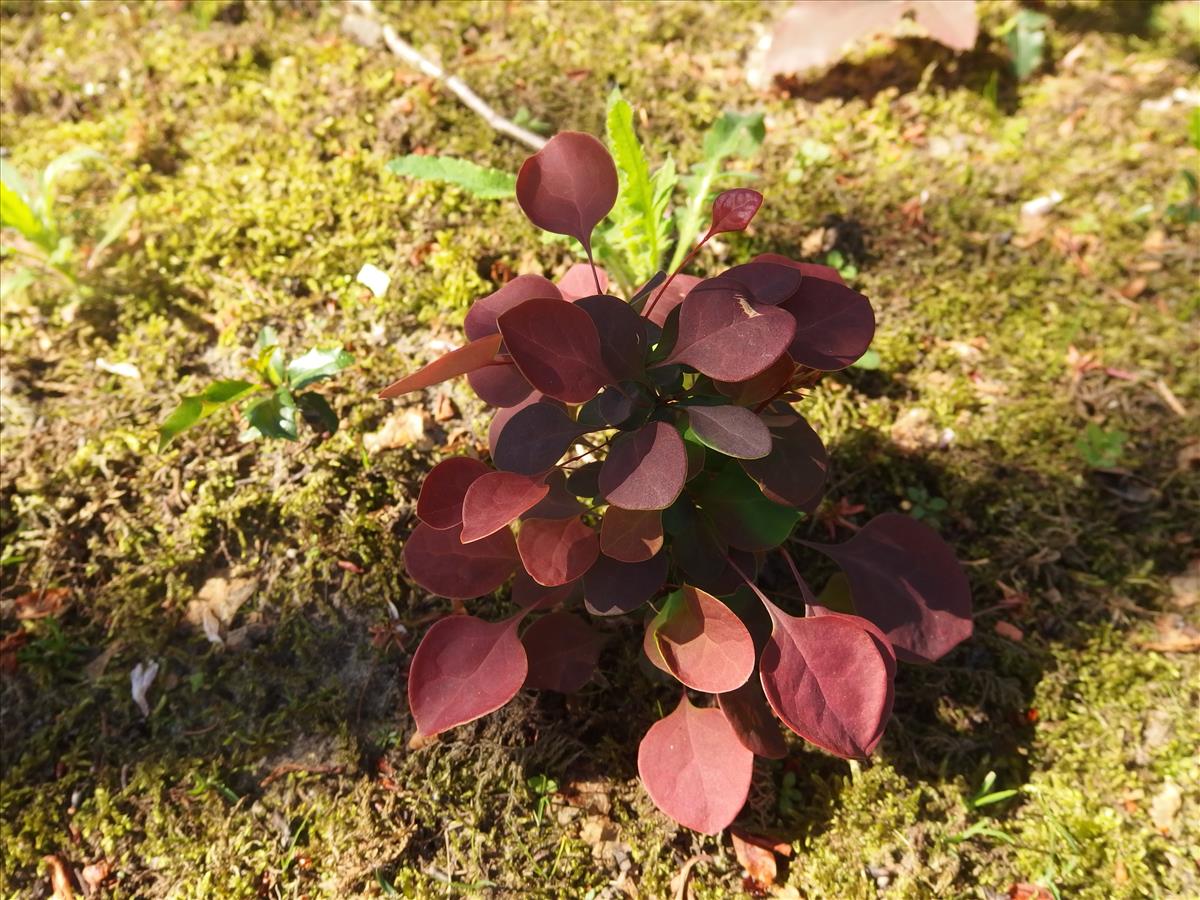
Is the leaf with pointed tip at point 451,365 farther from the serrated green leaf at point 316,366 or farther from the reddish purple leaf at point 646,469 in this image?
the serrated green leaf at point 316,366

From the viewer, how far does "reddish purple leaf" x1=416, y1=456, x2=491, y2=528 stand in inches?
52.7

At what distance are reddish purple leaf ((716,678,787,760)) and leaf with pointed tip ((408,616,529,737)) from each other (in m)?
0.40

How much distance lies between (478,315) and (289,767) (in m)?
1.08

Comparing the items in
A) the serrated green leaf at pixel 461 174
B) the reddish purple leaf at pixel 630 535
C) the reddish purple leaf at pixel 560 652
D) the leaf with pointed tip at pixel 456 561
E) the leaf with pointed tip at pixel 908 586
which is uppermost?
the serrated green leaf at pixel 461 174

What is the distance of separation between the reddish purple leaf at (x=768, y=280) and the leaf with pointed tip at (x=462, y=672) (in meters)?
0.75

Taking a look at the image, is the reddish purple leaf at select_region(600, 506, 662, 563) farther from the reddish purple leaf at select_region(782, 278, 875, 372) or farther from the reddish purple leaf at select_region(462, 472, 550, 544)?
the reddish purple leaf at select_region(782, 278, 875, 372)

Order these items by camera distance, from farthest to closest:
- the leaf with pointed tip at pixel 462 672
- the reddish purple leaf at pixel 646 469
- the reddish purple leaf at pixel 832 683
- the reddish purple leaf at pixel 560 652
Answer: the reddish purple leaf at pixel 560 652 → the leaf with pointed tip at pixel 462 672 → the reddish purple leaf at pixel 832 683 → the reddish purple leaf at pixel 646 469

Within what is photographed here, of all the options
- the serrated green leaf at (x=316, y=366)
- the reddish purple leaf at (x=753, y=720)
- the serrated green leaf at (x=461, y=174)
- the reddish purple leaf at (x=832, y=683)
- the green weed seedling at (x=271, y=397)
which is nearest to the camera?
the reddish purple leaf at (x=832, y=683)

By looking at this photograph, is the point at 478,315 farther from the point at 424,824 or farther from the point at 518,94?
the point at 518,94

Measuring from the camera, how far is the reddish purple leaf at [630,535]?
1.28 m

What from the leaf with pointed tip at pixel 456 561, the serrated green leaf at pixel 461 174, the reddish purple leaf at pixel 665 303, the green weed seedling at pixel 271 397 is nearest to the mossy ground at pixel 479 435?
the green weed seedling at pixel 271 397

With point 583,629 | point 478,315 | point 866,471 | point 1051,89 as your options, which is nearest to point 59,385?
point 478,315

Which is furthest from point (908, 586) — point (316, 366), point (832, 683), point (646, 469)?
point (316, 366)

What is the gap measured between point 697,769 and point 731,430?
660 millimetres
